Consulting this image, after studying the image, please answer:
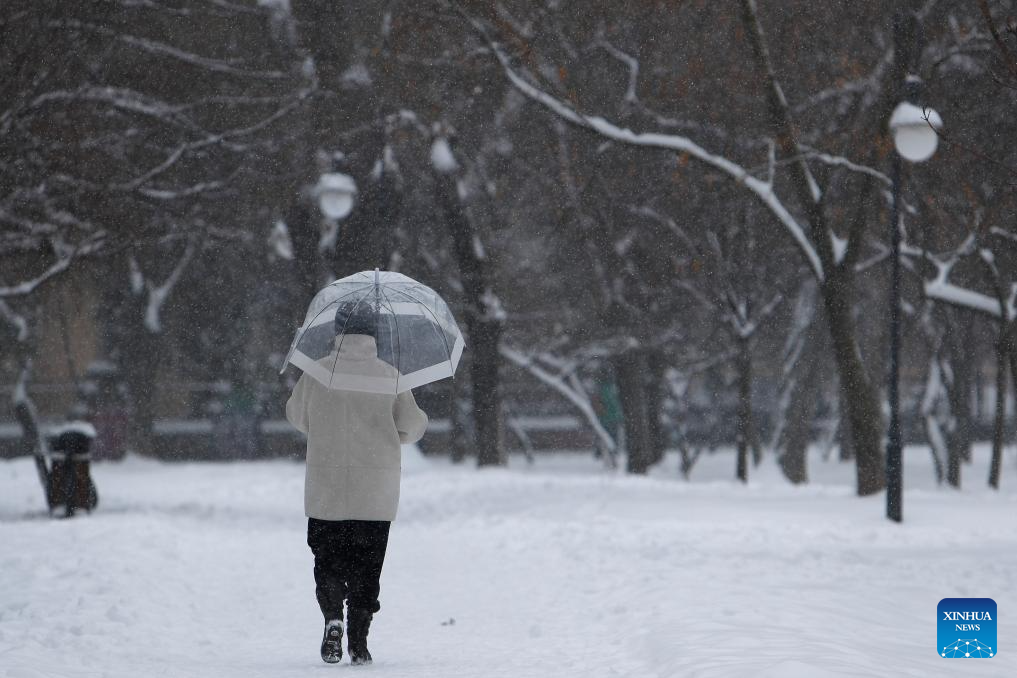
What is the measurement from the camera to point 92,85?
1706cm

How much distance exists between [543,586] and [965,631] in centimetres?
413

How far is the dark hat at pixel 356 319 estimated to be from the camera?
7.06 m

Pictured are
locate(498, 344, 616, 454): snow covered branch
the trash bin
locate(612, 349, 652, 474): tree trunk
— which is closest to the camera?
the trash bin

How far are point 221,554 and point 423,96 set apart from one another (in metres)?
8.69

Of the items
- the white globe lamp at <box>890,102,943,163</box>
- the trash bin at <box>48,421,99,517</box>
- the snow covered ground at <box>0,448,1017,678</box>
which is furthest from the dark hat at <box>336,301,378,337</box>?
the trash bin at <box>48,421,99,517</box>

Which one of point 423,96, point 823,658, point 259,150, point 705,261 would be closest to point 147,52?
point 259,150

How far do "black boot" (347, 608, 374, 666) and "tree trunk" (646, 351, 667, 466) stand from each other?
22352 millimetres

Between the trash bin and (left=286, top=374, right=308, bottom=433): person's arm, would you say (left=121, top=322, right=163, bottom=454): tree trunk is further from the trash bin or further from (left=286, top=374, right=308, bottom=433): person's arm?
(left=286, top=374, right=308, bottom=433): person's arm

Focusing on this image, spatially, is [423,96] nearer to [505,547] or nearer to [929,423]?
[505,547]

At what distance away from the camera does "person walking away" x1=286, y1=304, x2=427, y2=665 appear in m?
7.08

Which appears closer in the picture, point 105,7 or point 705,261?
point 105,7

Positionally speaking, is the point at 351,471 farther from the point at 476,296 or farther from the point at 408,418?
the point at 476,296

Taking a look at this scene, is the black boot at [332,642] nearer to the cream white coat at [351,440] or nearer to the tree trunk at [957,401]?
the cream white coat at [351,440]

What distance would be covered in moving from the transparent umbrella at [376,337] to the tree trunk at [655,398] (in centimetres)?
2206
